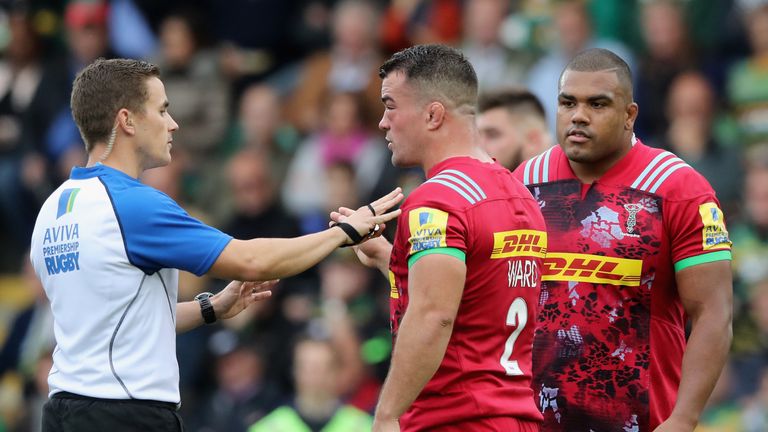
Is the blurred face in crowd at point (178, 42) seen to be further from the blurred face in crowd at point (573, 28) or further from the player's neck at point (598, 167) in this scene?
the player's neck at point (598, 167)

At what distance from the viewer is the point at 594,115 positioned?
Result: 645 centimetres

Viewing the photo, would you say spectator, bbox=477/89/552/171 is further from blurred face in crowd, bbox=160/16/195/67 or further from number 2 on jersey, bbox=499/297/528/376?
blurred face in crowd, bbox=160/16/195/67

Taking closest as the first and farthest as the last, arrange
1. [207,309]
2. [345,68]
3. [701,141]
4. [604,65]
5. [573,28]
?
[604,65]
[207,309]
[701,141]
[573,28]
[345,68]

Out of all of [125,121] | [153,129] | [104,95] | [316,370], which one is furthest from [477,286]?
[316,370]

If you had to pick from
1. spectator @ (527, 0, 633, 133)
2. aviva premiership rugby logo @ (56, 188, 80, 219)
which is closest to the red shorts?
aviva premiership rugby logo @ (56, 188, 80, 219)

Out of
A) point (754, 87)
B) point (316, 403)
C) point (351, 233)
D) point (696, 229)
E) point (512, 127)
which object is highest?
point (754, 87)

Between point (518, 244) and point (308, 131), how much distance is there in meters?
8.30

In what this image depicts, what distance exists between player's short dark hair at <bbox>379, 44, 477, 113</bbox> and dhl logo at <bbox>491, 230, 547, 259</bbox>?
651 mm

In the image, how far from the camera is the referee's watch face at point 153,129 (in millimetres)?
6121

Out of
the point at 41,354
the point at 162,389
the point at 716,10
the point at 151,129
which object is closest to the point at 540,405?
the point at 162,389

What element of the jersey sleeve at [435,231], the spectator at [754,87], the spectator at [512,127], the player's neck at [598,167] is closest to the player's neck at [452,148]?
the jersey sleeve at [435,231]

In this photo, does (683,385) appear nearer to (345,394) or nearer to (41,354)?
(345,394)

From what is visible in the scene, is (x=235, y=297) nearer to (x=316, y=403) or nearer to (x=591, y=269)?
(x=591, y=269)

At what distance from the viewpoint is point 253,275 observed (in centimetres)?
597
